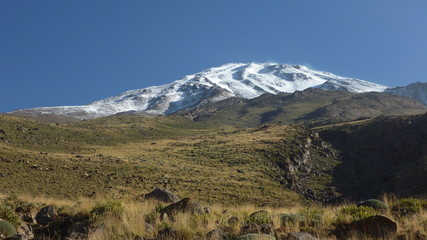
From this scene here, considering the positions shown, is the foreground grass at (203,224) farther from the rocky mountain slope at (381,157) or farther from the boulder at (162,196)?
the rocky mountain slope at (381,157)

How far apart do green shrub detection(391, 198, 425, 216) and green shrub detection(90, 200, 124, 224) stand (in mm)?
8935

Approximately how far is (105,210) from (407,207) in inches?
400

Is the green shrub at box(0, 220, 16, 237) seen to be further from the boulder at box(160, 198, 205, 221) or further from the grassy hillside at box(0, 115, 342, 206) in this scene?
the grassy hillside at box(0, 115, 342, 206)

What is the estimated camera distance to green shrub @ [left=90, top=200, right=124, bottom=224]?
10.2m

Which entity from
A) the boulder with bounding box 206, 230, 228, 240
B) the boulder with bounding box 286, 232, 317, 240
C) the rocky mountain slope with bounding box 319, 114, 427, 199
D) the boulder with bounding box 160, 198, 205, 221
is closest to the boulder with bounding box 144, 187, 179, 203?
the boulder with bounding box 160, 198, 205, 221

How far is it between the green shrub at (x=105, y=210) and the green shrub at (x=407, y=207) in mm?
8935

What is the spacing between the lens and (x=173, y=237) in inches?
314

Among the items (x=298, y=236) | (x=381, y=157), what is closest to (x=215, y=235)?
(x=298, y=236)

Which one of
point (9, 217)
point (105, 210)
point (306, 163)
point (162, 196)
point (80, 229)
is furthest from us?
point (306, 163)

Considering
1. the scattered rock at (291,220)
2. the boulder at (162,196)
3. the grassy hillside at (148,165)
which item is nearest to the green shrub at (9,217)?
the boulder at (162,196)

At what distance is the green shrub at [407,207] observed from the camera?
36.8ft

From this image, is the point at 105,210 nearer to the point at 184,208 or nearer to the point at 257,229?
the point at 184,208

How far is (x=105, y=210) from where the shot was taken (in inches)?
429

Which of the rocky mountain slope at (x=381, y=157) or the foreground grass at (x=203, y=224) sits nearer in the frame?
the foreground grass at (x=203, y=224)
